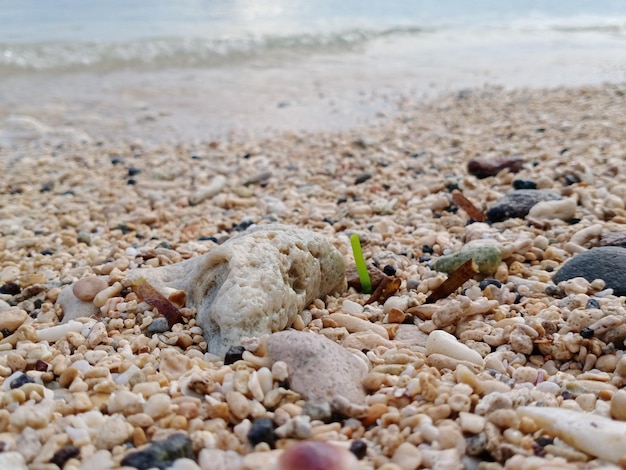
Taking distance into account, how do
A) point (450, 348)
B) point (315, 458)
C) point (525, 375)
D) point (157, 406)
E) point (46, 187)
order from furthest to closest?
point (46, 187) → point (450, 348) → point (525, 375) → point (157, 406) → point (315, 458)

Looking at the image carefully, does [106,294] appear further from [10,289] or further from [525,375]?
[525,375]

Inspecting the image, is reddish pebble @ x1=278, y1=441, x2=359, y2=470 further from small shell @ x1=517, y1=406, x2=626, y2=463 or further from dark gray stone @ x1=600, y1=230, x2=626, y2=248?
dark gray stone @ x1=600, y1=230, x2=626, y2=248

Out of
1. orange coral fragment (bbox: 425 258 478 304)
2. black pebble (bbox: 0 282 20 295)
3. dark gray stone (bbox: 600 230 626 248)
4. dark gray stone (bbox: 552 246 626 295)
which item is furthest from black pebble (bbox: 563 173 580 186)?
black pebble (bbox: 0 282 20 295)

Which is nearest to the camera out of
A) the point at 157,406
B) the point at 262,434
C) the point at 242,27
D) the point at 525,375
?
the point at 262,434

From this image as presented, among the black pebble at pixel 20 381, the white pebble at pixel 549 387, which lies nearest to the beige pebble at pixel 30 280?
the black pebble at pixel 20 381

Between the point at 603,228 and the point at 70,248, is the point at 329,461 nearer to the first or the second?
the point at 603,228

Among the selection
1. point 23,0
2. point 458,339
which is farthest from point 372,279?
point 23,0

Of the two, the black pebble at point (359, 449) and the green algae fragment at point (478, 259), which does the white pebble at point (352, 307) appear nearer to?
the green algae fragment at point (478, 259)

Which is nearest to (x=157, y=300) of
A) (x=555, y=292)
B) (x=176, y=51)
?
(x=555, y=292)
